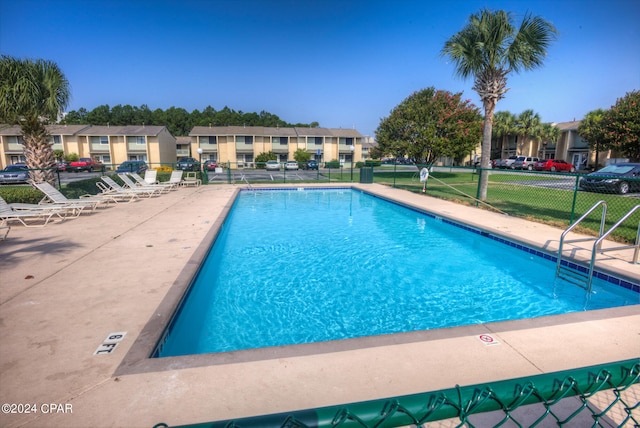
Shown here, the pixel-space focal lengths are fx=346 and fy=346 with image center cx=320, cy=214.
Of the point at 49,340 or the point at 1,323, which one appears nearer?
the point at 49,340

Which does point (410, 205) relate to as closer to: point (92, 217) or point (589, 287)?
point (589, 287)

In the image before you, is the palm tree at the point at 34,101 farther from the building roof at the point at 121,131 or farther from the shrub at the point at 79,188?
the building roof at the point at 121,131

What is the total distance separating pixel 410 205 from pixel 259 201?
7433 mm

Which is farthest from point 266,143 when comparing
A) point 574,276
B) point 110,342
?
point 110,342

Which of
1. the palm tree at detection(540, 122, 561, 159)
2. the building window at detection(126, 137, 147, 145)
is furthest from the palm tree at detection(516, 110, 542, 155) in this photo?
the building window at detection(126, 137, 147, 145)

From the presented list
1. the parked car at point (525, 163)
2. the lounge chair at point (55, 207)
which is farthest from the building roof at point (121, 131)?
the parked car at point (525, 163)

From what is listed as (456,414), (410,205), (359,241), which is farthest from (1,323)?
(410,205)

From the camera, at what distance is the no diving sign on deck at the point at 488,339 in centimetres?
374

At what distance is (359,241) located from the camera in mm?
9773

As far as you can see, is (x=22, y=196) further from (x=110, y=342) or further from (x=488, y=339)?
(x=488, y=339)

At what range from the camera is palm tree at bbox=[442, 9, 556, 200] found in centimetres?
1328

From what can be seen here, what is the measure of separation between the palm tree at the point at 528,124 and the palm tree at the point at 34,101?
1901 inches

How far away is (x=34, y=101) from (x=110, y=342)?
40.0ft

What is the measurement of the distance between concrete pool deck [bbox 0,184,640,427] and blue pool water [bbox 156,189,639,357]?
783 millimetres
